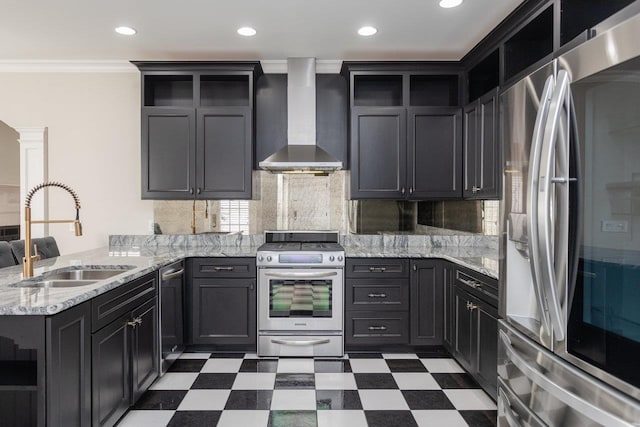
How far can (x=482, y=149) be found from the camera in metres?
3.30

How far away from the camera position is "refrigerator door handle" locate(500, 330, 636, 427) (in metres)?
1.06

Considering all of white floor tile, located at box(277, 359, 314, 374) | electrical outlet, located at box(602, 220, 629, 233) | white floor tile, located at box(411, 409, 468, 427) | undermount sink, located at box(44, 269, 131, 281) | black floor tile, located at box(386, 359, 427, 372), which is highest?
electrical outlet, located at box(602, 220, 629, 233)

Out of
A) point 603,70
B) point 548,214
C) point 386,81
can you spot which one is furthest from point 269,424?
point 386,81

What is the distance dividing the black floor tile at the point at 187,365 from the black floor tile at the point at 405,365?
59.9 inches

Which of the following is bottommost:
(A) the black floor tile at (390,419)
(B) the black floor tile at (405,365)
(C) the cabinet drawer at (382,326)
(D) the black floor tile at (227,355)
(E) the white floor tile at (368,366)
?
(A) the black floor tile at (390,419)

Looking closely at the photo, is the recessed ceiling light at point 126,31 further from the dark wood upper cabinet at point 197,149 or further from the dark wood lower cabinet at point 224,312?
the dark wood lower cabinet at point 224,312

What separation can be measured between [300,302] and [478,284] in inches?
57.2

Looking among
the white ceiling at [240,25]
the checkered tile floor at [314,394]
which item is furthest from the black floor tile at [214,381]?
the white ceiling at [240,25]

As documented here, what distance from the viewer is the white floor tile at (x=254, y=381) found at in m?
2.82

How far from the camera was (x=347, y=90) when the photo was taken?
156 inches

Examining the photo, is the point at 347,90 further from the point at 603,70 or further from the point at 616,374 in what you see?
the point at 616,374

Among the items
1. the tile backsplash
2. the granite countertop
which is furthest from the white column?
the tile backsplash

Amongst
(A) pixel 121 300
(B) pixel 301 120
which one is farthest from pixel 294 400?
(B) pixel 301 120

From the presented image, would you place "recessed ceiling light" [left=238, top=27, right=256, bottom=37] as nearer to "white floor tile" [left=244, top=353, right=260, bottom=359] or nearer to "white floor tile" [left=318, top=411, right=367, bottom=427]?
"white floor tile" [left=244, top=353, right=260, bottom=359]
